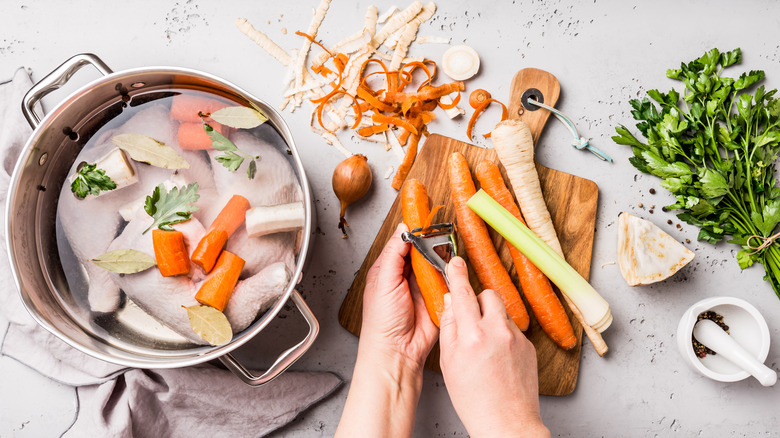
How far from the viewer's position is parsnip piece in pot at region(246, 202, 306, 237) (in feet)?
4.30

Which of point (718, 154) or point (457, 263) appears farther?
point (718, 154)

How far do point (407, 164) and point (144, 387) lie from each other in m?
1.18

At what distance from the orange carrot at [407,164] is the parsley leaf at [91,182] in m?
0.88

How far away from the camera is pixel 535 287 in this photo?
163cm

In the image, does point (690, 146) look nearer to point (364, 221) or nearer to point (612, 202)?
point (612, 202)

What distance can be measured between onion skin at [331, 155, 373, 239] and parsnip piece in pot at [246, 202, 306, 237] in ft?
1.09

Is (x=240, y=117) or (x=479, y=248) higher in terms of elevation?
(x=240, y=117)

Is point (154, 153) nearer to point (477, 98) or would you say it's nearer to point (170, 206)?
point (170, 206)

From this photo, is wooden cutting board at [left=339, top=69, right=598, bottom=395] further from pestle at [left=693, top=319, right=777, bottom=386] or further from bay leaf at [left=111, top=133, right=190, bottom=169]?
bay leaf at [left=111, top=133, right=190, bottom=169]

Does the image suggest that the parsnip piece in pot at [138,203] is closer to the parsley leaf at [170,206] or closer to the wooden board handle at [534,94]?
the parsley leaf at [170,206]

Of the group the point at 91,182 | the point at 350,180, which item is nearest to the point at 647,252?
the point at 350,180

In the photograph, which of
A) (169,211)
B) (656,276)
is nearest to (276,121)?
(169,211)

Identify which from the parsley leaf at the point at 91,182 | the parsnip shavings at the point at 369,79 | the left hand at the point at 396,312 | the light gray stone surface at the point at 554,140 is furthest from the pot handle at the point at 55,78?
the left hand at the point at 396,312

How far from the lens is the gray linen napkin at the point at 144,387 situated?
1.60 m
